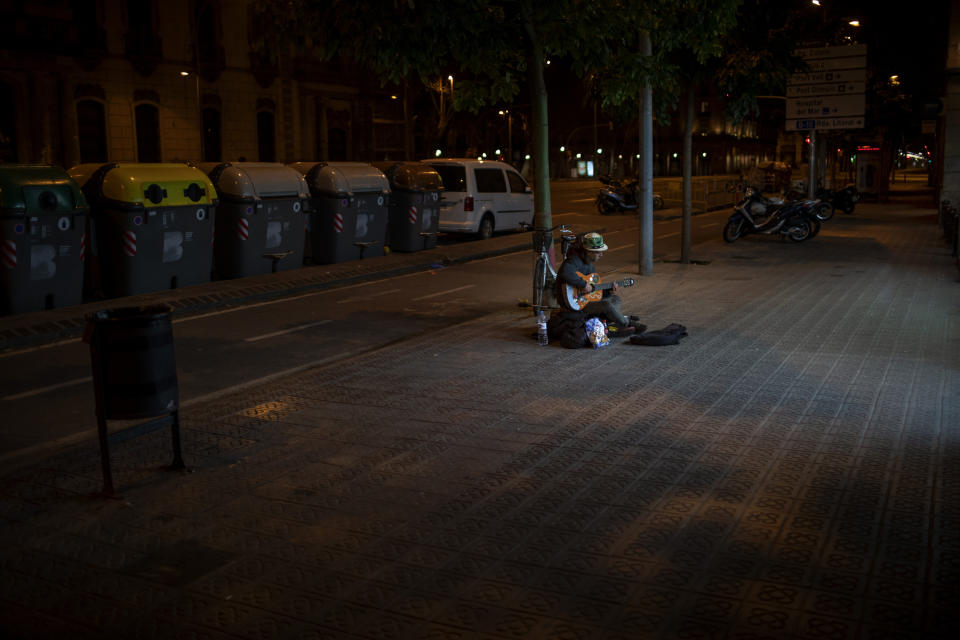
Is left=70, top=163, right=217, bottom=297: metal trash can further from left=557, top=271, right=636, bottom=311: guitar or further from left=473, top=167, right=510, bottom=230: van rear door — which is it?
left=473, top=167, right=510, bottom=230: van rear door

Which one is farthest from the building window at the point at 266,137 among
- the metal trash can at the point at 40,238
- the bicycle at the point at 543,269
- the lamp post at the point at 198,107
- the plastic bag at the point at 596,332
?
the plastic bag at the point at 596,332

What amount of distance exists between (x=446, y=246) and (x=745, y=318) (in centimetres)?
1106

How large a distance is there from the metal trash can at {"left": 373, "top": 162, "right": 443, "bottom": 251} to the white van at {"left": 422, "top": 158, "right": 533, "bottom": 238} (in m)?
1.01

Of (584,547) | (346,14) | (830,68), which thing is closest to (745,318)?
(346,14)

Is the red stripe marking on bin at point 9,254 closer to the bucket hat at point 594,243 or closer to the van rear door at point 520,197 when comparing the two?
the bucket hat at point 594,243

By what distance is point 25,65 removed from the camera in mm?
31906

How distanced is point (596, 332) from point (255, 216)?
26.9ft

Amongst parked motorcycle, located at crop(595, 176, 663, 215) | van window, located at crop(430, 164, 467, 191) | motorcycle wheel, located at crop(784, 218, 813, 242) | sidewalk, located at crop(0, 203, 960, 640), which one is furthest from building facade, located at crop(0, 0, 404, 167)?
sidewalk, located at crop(0, 203, 960, 640)

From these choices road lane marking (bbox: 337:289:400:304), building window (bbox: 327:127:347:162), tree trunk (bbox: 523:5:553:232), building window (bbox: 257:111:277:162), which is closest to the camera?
tree trunk (bbox: 523:5:553:232)

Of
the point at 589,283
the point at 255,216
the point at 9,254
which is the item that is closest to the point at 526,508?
the point at 589,283

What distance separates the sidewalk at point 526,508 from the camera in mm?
4043

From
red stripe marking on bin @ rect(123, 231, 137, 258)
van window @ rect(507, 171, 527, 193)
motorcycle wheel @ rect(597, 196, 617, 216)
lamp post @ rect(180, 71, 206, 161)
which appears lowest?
red stripe marking on bin @ rect(123, 231, 137, 258)

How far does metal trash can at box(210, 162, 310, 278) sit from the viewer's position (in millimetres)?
15469

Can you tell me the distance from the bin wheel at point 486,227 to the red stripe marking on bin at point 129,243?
1060 centimetres
